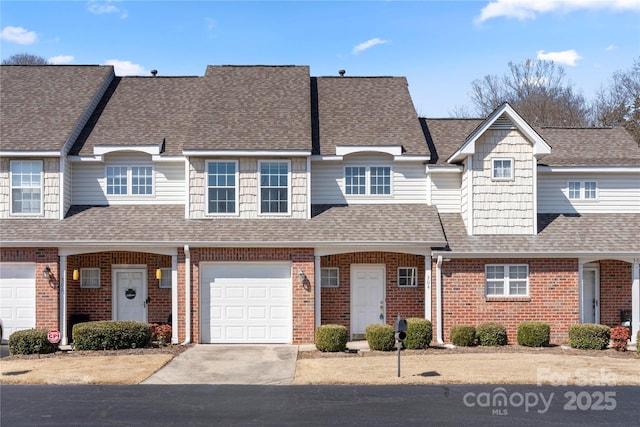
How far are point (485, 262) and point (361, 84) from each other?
Answer: 9.02 m

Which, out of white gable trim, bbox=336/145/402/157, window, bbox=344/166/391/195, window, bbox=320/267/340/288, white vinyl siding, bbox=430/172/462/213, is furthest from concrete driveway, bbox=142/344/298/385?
white vinyl siding, bbox=430/172/462/213

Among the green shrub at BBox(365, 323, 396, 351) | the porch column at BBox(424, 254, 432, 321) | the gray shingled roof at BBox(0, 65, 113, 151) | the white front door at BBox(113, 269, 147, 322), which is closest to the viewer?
the green shrub at BBox(365, 323, 396, 351)

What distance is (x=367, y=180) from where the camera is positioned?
2109 centimetres

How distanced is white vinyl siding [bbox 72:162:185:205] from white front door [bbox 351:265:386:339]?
20.6ft

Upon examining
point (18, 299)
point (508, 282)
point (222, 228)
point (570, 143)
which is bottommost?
point (18, 299)

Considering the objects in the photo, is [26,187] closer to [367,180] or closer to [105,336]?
[105,336]

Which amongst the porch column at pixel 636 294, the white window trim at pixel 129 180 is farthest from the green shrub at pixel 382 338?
the white window trim at pixel 129 180

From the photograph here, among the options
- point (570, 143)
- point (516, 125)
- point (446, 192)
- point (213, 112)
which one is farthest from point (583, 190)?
point (213, 112)

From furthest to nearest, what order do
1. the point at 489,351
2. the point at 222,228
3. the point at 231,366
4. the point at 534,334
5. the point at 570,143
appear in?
the point at 570,143 → the point at 222,228 → the point at 534,334 → the point at 489,351 → the point at 231,366

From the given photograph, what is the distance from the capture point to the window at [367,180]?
21.1 metres

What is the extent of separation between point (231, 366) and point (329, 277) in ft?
18.9

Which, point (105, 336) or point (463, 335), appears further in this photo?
point (463, 335)

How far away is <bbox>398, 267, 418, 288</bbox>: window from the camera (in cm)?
2062

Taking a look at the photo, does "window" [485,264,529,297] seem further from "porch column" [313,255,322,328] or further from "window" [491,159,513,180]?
"porch column" [313,255,322,328]
